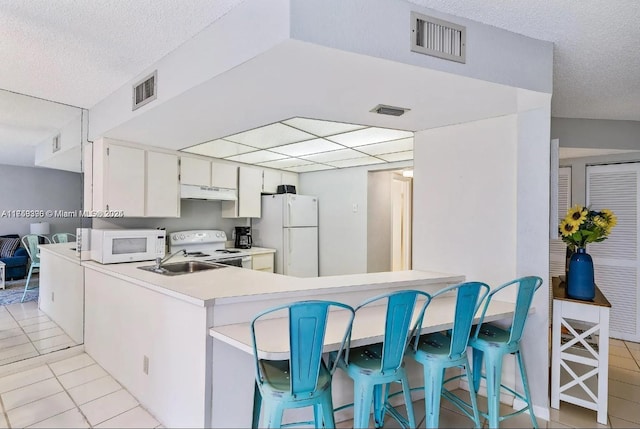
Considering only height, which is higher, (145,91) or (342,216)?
(145,91)

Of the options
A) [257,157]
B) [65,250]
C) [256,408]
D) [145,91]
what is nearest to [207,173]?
[257,157]

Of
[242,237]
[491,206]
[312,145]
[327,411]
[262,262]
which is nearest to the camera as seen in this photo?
[327,411]

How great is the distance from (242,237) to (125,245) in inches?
76.8

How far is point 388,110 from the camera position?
96.0 inches

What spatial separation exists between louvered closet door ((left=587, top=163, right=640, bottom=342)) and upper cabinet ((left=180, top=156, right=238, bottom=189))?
4.28m

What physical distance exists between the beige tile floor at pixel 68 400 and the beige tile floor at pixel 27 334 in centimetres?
25

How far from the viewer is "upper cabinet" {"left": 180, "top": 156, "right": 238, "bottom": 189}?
157 inches

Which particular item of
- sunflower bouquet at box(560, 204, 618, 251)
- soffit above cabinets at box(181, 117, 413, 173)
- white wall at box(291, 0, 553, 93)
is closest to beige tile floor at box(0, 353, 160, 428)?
soffit above cabinets at box(181, 117, 413, 173)

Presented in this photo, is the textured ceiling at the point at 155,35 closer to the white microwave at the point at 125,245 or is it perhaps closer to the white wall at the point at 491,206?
the white wall at the point at 491,206

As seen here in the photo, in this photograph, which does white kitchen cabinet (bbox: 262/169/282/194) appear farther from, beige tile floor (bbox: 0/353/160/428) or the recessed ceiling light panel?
beige tile floor (bbox: 0/353/160/428)

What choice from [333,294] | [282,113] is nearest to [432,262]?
[333,294]

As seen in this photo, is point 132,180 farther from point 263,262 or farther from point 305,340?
point 305,340

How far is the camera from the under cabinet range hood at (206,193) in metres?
4.01

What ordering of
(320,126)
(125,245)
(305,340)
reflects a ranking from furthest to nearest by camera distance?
(125,245) < (320,126) < (305,340)
